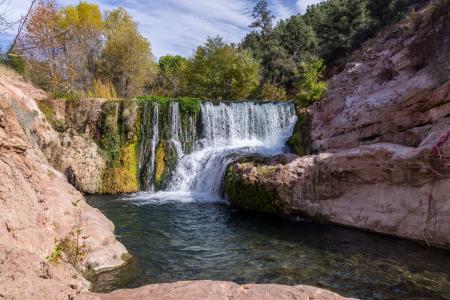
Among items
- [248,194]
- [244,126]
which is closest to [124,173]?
[244,126]

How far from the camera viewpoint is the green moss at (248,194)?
11.1m

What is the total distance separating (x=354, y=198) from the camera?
940cm

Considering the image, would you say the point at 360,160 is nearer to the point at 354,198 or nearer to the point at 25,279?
the point at 354,198

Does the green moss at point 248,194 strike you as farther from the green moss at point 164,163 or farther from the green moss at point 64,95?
the green moss at point 64,95

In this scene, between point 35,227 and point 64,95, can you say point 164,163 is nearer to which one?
point 64,95

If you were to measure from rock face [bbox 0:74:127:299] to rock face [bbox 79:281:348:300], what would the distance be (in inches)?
19.5

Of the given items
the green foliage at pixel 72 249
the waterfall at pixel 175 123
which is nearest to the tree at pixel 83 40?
the waterfall at pixel 175 123

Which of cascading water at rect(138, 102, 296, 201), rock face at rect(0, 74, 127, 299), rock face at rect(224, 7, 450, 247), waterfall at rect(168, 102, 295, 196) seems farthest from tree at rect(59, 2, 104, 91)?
rock face at rect(0, 74, 127, 299)

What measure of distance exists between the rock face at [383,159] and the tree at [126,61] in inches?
601

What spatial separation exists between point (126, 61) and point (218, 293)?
24.1 m

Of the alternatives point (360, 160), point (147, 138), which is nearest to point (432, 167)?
point (360, 160)

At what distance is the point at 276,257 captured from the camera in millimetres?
7309

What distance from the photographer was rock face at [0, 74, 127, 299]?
10.6 feet

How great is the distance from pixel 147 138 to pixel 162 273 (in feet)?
36.9
